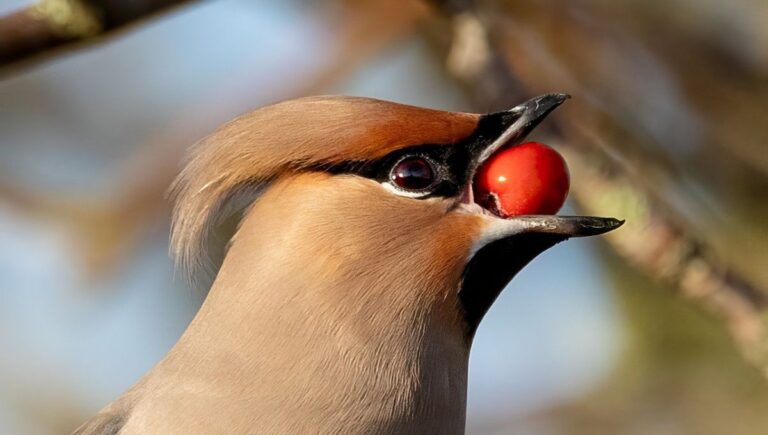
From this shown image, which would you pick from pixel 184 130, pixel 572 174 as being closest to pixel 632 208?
pixel 572 174

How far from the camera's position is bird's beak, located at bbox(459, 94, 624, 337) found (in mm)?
3389

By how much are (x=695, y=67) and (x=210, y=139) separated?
3761mm

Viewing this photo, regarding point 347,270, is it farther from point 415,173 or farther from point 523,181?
point 523,181

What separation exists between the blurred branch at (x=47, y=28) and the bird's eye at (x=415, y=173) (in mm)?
948

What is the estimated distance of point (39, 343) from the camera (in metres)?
9.25

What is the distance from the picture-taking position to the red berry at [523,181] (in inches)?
133

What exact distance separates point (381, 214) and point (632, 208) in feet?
4.88

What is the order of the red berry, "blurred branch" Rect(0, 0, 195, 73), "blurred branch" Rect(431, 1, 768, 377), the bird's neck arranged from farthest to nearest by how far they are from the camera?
"blurred branch" Rect(431, 1, 768, 377) → "blurred branch" Rect(0, 0, 195, 73) → the red berry → the bird's neck

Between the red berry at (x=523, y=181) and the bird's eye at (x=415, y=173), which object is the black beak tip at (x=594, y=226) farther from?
the bird's eye at (x=415, y=173)

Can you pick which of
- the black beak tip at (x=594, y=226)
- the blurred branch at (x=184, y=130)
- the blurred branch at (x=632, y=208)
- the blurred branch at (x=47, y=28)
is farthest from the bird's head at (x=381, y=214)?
the blurred branch at (x=184, y=130)

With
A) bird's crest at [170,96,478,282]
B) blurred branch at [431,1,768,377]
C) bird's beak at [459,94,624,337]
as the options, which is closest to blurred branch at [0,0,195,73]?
bird's crest at [170,96,478,282]

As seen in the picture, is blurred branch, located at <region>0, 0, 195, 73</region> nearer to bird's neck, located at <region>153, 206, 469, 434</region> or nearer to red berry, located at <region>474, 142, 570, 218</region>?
bird's neck, located at <region>153, 206, 469, 434</region>

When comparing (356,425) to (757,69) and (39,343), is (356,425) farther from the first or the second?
(39,343)

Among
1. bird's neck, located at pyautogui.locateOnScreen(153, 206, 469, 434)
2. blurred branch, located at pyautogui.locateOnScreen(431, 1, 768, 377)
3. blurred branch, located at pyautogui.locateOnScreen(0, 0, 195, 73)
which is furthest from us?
blurred branch, located at pyautogui.locateOnScreen(431, 1, 768, 377)
